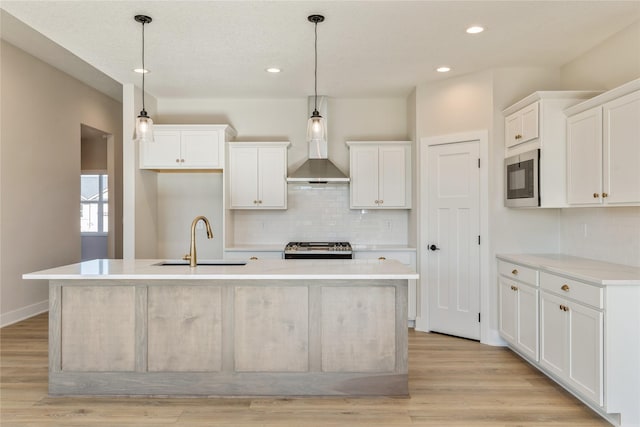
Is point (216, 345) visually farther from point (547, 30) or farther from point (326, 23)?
point (547, 30)

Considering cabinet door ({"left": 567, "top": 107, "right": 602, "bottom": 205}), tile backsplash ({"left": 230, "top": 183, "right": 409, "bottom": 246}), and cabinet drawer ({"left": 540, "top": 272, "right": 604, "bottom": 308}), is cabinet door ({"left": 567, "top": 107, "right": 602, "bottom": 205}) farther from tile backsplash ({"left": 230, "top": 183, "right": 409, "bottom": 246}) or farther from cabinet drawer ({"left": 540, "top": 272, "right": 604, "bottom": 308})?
tile backsplash ({"left": 230, "top": 183, "right": 409, "bottom": 246})

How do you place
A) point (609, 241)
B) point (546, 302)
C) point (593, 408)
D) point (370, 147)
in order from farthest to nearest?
point (370, 147), point (609, 241), point (546, 302), point (593, 408)

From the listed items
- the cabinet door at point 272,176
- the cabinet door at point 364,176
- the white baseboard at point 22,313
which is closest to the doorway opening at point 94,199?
the white baseboard at point 22,313

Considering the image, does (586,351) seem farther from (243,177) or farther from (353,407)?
(243,177)

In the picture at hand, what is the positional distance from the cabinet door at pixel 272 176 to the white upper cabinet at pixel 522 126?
Result: 252 cm

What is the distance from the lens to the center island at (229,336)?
9.81 ft

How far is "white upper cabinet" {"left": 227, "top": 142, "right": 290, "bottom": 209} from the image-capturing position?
5.23 meters

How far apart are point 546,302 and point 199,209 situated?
414 centimetres

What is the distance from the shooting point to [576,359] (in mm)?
2818

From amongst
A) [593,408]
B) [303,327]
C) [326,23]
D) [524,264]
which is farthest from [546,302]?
[326,23]

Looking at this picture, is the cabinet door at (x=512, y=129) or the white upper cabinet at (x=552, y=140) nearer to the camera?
the white upper cabinet at (x=552, y=140)

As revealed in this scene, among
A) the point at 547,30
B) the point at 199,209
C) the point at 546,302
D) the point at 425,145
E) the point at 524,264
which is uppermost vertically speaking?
the point at 547,30

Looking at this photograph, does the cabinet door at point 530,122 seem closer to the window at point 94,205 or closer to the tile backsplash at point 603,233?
the tile backsplash at point 603,233

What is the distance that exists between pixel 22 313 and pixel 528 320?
17.5ft
